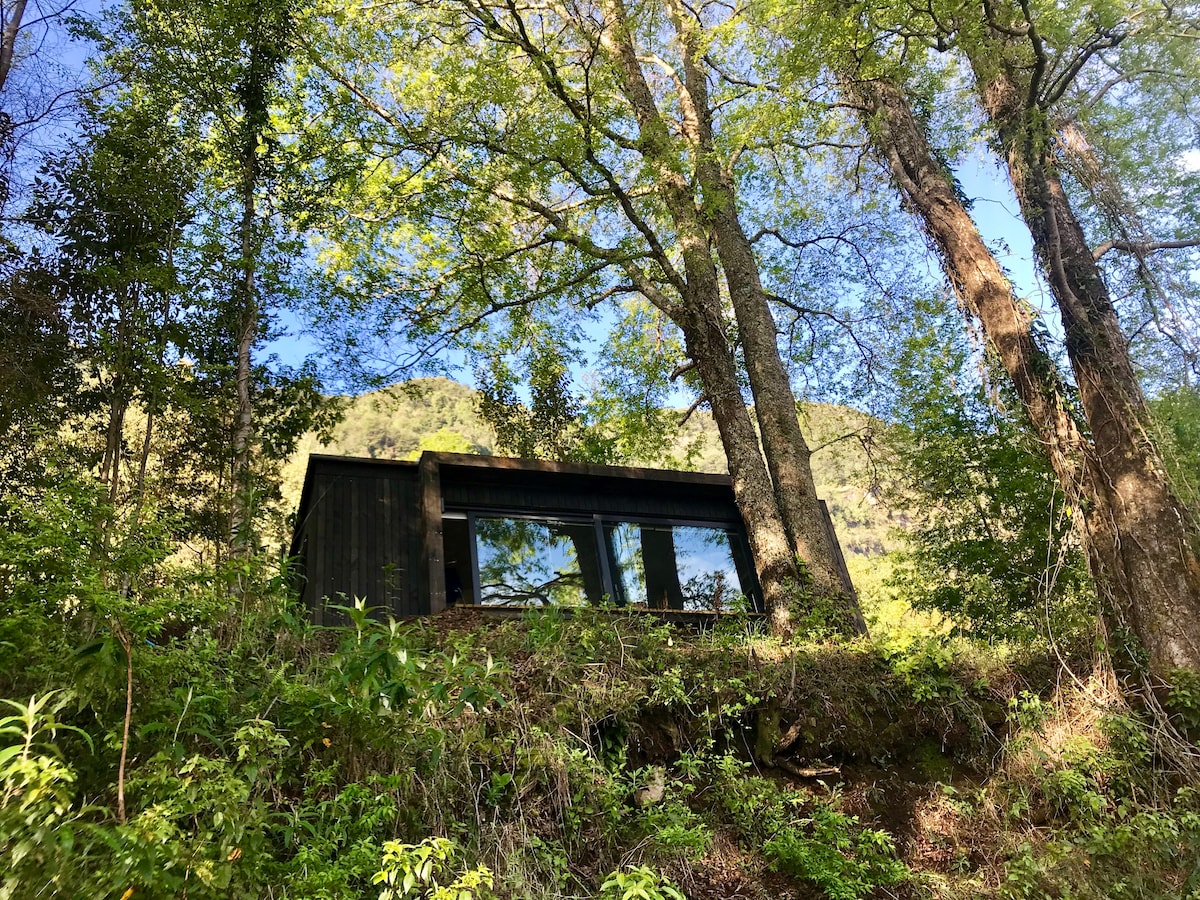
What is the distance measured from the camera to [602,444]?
1294cm

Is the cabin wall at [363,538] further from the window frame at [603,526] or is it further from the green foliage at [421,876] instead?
the green foliage at [421,876]

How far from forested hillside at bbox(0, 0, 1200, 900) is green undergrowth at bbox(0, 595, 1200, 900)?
0.03 m

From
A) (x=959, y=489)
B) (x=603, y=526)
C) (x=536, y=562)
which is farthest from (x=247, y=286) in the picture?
(x=959, y=489)

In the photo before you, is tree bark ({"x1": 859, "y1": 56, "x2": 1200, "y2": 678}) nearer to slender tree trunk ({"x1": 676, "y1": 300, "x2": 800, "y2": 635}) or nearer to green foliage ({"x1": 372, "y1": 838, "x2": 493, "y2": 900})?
slender tree trunk ({"x1": 676, "y1": 300, "x2": 800, "y2": 635})

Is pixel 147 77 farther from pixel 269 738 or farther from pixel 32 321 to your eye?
pixel 269 738

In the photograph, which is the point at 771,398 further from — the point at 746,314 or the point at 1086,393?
the point at 1086,393

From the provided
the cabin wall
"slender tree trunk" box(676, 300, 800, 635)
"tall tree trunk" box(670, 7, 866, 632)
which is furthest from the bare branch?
the cabin wall

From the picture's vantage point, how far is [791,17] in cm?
732

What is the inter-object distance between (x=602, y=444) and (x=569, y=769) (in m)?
9.25

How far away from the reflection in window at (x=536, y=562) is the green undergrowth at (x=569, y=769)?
2.28 meters

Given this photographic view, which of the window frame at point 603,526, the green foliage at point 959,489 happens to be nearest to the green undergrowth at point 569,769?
the window frame at point 603,526

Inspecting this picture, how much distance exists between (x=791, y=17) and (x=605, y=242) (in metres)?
6.49

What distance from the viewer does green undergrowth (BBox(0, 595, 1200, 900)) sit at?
2.57m

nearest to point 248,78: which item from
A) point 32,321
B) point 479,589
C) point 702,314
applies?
point 32,321
